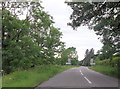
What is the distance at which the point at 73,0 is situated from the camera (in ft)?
44.9

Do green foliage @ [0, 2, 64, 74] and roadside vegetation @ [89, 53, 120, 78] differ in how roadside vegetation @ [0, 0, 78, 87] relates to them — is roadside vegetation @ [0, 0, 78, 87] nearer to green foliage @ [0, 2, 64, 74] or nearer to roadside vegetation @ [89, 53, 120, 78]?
green foliage @ [0, 2, 64, 74]

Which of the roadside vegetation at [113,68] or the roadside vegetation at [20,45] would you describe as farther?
the roadside vegetation at [113,68]

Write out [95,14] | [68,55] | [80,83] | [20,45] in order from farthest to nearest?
[68,55], [20,45], [95,14], [80,83]

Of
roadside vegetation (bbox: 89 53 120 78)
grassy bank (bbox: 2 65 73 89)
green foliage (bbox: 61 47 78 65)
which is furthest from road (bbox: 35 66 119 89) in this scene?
green foliage (bbox: 61 47 78 65)

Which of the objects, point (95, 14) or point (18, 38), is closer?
point (95, 14)

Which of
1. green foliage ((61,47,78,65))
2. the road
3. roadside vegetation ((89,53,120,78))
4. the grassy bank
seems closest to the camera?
the grassy bank

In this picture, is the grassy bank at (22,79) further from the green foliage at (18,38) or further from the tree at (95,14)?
the tree at (95,14)

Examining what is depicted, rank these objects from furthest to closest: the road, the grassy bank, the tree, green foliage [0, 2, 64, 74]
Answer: green foliage [0, 2, 64, 74] < the tree < the road < the grassy bank

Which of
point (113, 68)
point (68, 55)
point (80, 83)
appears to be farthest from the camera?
point (68, 55)

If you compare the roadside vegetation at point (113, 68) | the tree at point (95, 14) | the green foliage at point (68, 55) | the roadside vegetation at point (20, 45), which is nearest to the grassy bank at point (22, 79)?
the roadside vegetation at point (20, 45)

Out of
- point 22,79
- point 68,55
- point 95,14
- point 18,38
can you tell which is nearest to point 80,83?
point 22,79

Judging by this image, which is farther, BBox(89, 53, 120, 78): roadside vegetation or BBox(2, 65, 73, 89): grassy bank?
BBox(89, 53, 120, 78): roadside vegetation

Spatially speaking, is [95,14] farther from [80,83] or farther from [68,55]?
[68,55]

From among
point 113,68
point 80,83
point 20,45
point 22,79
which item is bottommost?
point 80,83
